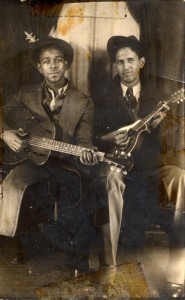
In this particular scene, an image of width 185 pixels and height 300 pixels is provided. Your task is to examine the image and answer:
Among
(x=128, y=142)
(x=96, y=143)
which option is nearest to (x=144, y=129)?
(x=128, y=142)

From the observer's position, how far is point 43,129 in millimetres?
2637

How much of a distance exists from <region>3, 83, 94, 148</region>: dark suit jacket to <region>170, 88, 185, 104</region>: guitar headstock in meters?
0.49

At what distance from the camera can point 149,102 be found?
2674mm

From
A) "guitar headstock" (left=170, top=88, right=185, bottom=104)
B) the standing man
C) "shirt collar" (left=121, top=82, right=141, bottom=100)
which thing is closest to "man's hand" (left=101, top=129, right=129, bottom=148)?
the standing man

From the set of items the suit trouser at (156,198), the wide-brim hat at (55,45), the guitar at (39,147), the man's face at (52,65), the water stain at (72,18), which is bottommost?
the suit trouser at (156,198)

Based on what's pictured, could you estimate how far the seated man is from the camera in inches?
104

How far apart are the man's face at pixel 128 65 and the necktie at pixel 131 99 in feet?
0.12

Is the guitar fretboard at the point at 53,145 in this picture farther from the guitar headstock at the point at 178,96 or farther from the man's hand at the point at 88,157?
the guitar headstock at the point at 178,96

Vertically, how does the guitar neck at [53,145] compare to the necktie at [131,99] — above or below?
below

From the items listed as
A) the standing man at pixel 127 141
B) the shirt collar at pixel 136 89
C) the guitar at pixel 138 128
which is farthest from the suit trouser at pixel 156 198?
the shirt collar at pixel 136 89

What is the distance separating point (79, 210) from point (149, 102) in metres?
0.78

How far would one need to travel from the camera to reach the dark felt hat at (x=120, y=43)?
2.64m

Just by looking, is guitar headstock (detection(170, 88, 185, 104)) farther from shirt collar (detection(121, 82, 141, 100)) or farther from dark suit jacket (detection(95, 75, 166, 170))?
shirt collar (detection(121, 82, 141, 100))

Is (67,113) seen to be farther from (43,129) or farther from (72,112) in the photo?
(43,129)
